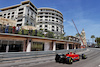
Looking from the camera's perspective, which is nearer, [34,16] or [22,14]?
[22,14]

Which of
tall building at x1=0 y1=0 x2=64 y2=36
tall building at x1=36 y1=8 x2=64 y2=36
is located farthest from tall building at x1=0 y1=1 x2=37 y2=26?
tall building at x1=36 y1=8 x2=64 y2=36

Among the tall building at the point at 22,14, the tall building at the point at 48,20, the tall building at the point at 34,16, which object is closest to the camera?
the tall building at the point at 22,14

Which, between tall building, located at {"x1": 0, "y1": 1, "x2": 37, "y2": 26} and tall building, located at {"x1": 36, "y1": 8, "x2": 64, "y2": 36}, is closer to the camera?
tall building, located at {"x1": 0, "y1": 1, "x2": 37, "y2": 26}

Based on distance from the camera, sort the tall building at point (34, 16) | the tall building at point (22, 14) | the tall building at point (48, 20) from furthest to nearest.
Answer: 1. the tall building at point (48, 20)
2. the tall building at point (34, 16)
3. the tall building at point (22, 14)

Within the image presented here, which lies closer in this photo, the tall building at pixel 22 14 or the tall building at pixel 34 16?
the tall building at pixel 22 14

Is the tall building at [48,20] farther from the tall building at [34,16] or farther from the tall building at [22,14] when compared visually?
the tall building at [22,14]

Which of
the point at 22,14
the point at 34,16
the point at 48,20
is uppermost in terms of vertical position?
the point at 34,16

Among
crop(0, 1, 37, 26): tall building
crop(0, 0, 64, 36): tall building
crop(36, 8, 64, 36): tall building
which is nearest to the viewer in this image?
crop(0, 1, 37, 26): tall building

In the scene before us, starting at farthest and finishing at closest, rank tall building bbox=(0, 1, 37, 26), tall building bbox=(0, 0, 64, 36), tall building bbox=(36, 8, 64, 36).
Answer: tall building bbox=(36, 8, 64, 36)
tall building bbox=(0, 0, 64, 36)
tall building bbox=(0, 1, 37, 26)

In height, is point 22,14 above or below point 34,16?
below

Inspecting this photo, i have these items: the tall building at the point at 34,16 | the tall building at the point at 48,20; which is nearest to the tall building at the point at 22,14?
the tall building at the point at 34,16

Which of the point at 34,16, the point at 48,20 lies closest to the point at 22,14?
the point at 34,16

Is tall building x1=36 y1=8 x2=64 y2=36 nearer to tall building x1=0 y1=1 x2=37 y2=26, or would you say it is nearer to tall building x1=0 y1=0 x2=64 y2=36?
tall building x1=0 y1=0 x2=64 y2=36

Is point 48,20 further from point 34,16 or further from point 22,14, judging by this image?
point 22,14
